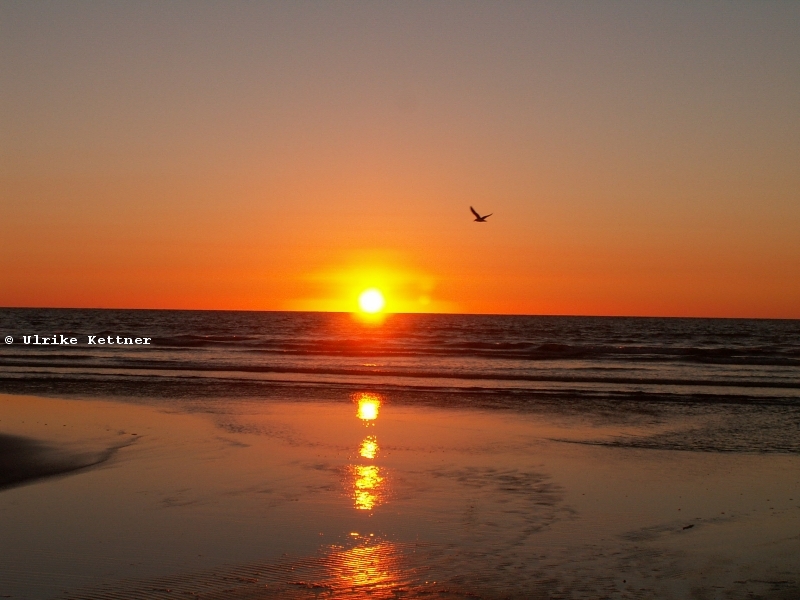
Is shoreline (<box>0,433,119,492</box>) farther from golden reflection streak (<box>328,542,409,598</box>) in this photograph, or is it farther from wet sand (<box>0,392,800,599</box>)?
golden reflection streak (<box>328,542,409,598</box>)

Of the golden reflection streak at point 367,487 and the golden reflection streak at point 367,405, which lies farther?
the golden reflection streak at point 367,405

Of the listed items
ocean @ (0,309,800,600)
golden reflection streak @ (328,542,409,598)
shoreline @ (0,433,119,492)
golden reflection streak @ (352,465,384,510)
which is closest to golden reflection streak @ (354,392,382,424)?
ocean @ (0,309,800,600)

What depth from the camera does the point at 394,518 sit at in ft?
30.6

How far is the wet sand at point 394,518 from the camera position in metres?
7.26

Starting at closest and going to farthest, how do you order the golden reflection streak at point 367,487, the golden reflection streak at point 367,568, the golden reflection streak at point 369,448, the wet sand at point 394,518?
the golden reflection streak at point 367,568 < the wet sand at point 394,518 < the golden reflection streak at point 367,487 < the golden reflection streak at point 369,448

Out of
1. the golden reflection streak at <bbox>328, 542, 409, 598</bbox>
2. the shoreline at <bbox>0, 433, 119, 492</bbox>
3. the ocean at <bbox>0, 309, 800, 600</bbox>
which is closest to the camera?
the golden reflection streak at <bbox>328, 542, 409, 598</bbox>

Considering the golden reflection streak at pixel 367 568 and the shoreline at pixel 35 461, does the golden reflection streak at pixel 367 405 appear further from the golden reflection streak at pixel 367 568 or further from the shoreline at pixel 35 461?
the golden reflection streak at pixel 367 568

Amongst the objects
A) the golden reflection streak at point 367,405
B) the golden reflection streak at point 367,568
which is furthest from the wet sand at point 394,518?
the golden reflection streak at point 367,405

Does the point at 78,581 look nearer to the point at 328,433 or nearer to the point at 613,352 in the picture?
the point at 328,433

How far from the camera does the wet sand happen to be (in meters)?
7.26

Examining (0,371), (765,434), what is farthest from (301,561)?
(0,371)

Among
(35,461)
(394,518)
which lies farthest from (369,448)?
(35,461)

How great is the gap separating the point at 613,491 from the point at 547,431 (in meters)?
5.54

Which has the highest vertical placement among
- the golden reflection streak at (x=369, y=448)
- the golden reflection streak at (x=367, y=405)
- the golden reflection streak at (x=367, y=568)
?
the golden reflection streak at (x=367, y=405)
